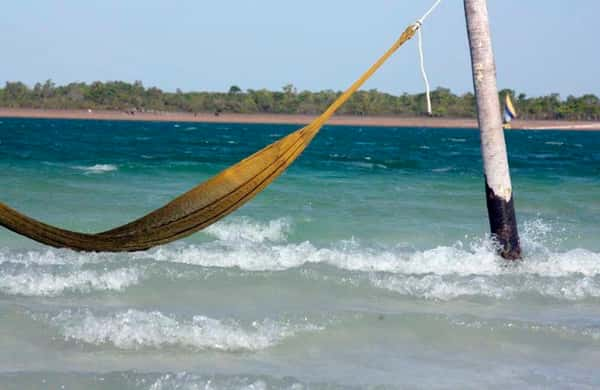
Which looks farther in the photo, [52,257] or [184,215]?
[52,257]

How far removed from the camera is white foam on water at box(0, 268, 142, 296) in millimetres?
8352

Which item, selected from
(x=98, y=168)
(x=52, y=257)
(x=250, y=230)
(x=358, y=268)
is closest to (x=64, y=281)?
(x=52, y=257)

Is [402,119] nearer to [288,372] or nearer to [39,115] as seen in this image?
[39,115]

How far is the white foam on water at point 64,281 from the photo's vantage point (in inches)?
329

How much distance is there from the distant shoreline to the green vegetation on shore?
111 cm

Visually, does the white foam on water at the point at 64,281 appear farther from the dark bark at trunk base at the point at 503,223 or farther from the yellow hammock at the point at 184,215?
the dark bark at trunk base at the point at 503,223

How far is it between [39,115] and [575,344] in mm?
125589

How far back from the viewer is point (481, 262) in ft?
30.4

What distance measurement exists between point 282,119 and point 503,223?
411 feet

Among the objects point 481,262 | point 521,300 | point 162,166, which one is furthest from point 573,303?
point 162,166

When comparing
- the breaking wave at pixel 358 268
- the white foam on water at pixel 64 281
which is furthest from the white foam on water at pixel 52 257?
the white foam on water at pixel 64 281

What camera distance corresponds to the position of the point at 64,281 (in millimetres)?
8547

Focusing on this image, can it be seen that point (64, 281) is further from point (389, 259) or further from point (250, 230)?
point (250, 230)

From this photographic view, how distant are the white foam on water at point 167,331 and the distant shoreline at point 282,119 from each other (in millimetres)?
117627
